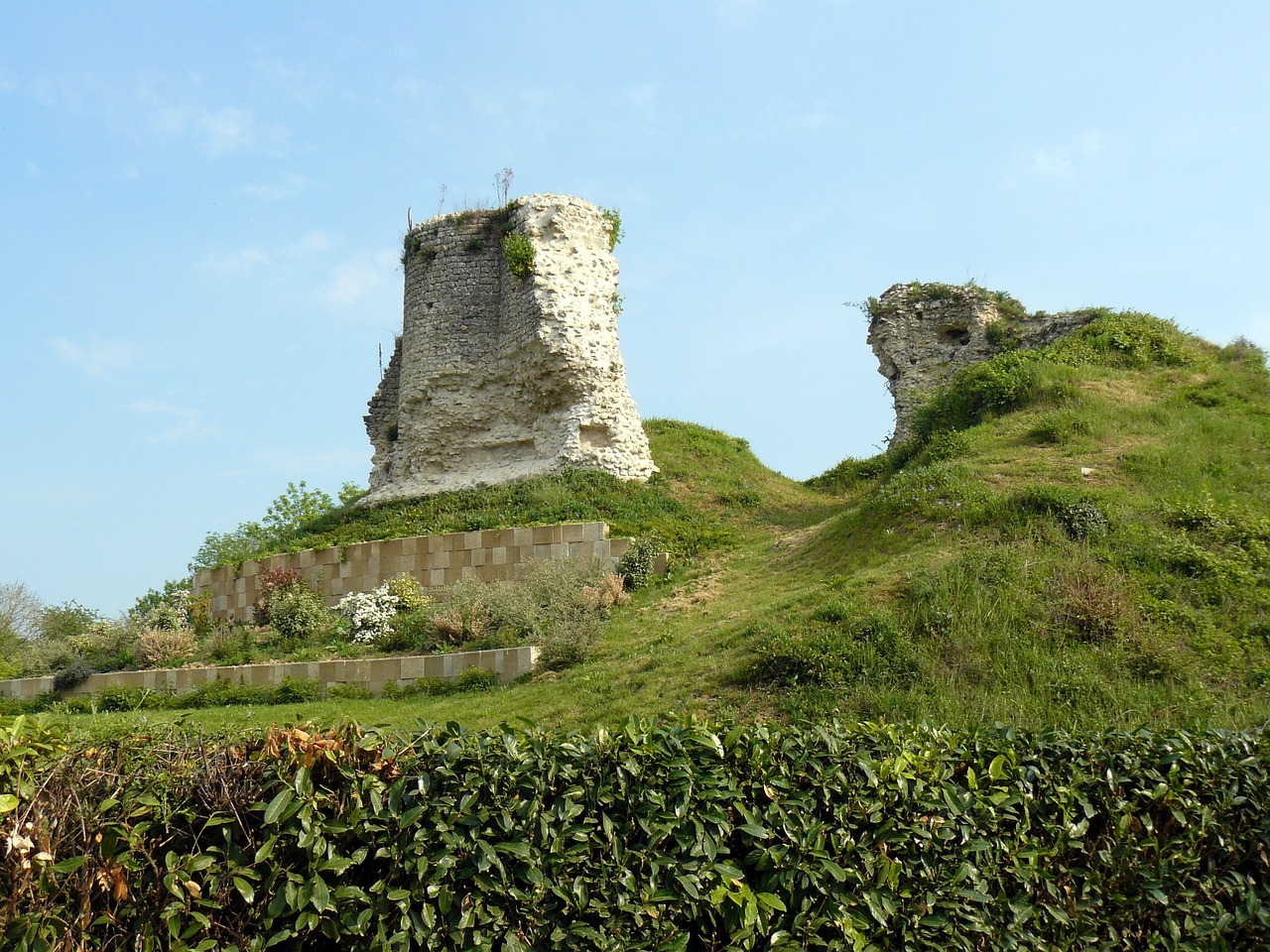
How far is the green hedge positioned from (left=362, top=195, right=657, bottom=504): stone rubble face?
1426 centimetres

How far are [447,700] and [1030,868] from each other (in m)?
7.61

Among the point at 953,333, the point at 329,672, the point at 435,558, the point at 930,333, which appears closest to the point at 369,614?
the point at 435,558

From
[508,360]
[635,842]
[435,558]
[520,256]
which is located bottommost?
[635,842]

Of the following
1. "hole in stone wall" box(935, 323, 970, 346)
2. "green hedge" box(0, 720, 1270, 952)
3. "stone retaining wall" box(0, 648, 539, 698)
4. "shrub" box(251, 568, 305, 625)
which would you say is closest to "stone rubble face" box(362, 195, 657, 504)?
"shrub" box(251, 568, 305, 625)

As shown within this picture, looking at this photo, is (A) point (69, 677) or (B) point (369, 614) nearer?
(A) point (69, 677)

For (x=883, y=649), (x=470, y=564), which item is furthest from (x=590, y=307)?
(x=883, y=649)

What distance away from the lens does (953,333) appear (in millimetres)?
21219

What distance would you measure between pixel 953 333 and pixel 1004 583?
1274cm

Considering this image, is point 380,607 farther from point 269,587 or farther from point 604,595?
point 604,595

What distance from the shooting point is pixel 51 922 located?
3885 mm

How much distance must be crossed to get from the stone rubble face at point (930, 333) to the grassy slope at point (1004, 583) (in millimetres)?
3436

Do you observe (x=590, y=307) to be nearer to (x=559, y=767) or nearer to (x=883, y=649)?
(x=883, y=649)

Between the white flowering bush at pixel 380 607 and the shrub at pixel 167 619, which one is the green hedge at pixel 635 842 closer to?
the white flowering bush at pixel 380 607

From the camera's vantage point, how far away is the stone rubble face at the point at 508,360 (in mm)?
19688
